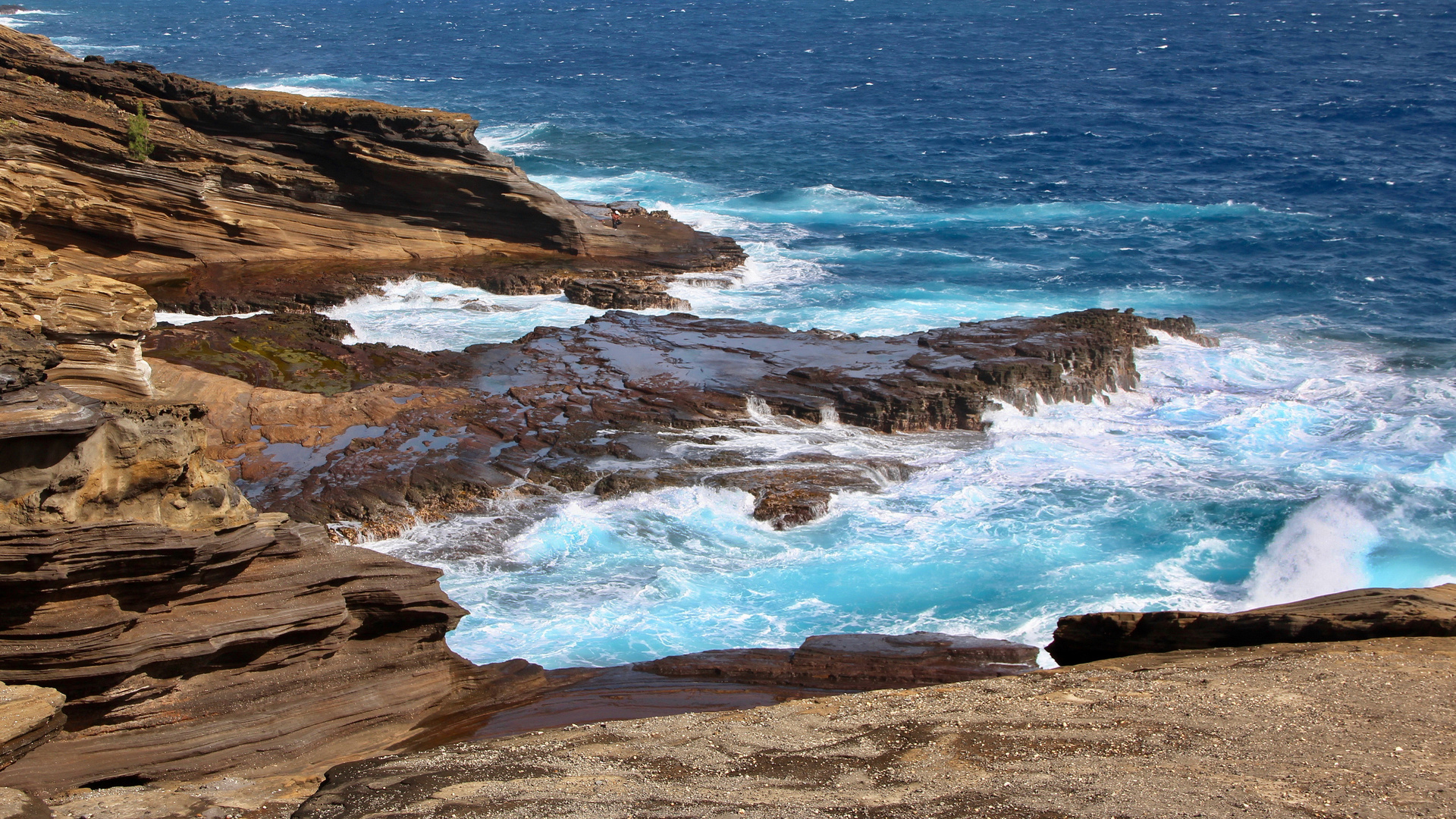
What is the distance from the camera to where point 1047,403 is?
984 inches

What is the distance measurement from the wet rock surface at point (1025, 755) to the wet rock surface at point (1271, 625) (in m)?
0.31

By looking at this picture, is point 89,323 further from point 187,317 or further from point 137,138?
point 137,138

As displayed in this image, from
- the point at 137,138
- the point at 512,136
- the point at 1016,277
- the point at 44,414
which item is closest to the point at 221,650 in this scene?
the point at 44,414

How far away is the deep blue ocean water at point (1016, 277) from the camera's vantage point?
18.1 m

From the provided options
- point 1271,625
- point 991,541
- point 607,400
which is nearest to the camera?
point 1271,625

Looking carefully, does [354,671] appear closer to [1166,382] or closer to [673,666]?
A: [673,666]

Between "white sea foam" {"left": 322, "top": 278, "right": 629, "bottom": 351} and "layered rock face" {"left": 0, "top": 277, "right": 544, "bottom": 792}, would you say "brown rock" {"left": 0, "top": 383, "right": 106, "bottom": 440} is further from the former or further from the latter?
"white sea foam" {"left": 322, "top": 278, "right": 629, "bottom": 351}

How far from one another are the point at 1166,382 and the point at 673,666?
1847 centimetres

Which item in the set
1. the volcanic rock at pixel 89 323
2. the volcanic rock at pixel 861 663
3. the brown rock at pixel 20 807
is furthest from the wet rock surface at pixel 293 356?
the brown rock at pixel 20 807

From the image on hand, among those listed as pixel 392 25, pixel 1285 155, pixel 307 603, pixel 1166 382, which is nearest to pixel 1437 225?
pixel 1285 155

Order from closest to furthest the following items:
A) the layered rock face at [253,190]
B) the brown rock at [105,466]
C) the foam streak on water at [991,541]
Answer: the brown rock at [105,466]
the foam streak on water at [991,541]
the layered rock face at [253,190]

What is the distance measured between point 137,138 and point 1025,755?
28.5m

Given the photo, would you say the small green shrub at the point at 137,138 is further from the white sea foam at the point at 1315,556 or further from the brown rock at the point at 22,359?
the white sea foam at the point at 1315,556

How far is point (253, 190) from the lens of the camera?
31172mm
